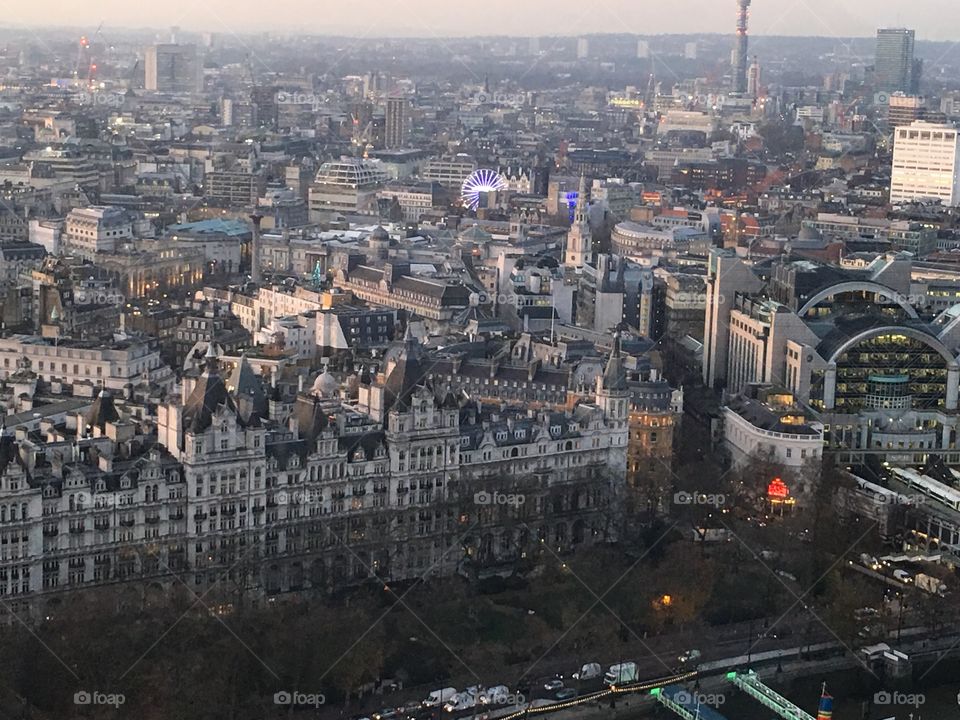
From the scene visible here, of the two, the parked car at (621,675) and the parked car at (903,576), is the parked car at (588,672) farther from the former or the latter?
the parked car at (903,576)

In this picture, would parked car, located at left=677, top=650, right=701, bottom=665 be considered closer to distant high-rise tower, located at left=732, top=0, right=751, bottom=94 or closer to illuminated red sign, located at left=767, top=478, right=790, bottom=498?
illuminated red sign, located at left=767, top=478, right=790, bottom=498

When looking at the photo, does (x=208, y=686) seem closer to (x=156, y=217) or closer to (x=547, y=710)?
(x=547, y=710)

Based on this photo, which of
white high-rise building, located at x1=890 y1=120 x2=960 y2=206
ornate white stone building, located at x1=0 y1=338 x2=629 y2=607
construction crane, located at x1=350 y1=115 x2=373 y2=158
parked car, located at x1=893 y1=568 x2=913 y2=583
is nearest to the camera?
ornate white stone building, located at x1=0 y1=338 x2=629 y2=607

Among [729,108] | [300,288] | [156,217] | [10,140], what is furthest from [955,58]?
[300,288]

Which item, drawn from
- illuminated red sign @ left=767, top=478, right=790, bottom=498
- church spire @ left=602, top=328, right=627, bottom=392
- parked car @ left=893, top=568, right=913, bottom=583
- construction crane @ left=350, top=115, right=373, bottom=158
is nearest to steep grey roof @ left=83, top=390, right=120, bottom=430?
church spire @ left=602, top=328, right=627, bottom=392

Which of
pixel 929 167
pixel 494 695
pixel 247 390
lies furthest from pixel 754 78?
pixel 494 695

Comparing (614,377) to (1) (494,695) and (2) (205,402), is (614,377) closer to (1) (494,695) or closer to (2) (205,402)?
(2) (205,402)
